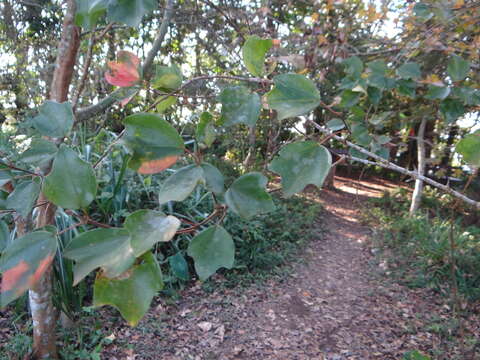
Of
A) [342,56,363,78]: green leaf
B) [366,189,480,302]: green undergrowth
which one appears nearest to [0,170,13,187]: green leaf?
[342,56,363,78]: green leaf

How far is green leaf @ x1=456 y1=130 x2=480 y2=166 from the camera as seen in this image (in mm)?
479

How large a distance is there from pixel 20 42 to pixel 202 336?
4.54 metres

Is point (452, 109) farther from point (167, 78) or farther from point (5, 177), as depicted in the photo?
point (5, 177)

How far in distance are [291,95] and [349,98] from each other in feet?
1.33

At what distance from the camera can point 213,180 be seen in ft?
1.23

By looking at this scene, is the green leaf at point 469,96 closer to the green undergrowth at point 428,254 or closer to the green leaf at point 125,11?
the green leaf at point 125,11

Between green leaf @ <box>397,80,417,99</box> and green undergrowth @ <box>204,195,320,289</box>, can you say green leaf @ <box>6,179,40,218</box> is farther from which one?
green undergrowth @ <box>204,195,320,289</box>

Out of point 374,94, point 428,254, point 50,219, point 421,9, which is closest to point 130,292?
point 374,94

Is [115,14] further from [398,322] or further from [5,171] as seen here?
[398,322]

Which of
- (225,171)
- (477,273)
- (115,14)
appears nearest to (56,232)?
(115,14)

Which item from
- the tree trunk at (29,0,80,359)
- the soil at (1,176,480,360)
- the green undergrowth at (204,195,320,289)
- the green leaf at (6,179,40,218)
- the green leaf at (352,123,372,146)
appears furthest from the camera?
the green undergrowth at (204,195,320,289)

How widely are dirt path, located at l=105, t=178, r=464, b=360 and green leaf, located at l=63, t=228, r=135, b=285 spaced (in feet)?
6.77

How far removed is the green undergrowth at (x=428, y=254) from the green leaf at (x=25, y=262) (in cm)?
288

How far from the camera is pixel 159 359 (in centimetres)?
208
